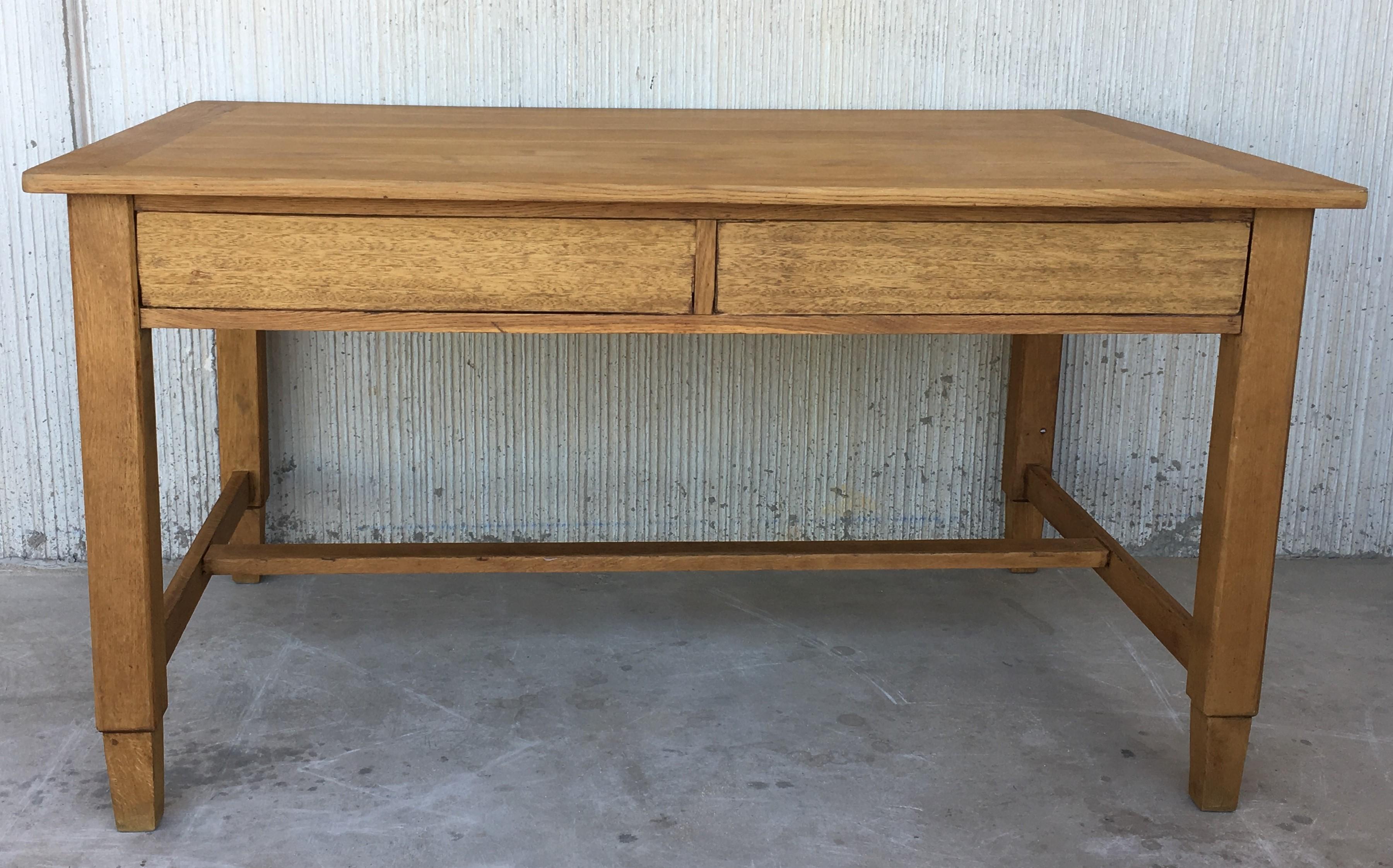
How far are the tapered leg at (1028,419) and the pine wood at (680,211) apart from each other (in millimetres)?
900

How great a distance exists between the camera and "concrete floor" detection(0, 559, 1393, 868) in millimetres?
1814

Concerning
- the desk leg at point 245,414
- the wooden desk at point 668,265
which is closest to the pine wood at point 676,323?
the wooden desk at point 668,265

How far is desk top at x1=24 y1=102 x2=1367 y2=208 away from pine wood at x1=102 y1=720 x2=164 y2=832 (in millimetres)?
751

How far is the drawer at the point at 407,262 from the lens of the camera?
1.68 metres

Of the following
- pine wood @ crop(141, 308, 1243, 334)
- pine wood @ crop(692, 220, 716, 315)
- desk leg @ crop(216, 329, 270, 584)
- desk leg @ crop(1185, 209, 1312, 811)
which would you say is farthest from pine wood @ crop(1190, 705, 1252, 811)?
desk leg @ crop(216, 329, 270, 584)

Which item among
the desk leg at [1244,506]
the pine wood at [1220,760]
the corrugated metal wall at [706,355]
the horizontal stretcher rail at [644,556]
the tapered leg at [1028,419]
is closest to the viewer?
the desk leg at [1244,506]

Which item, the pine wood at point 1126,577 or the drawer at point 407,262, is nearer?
the drawer at point 407,262

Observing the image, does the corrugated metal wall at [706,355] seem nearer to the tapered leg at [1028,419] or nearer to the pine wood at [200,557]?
the tapered leg at [1028,419]

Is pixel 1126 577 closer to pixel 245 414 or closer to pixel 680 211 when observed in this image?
pixel 680 211

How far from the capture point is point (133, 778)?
1.80m

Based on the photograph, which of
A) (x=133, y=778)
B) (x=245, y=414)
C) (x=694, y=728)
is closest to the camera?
(x=133, y=778)

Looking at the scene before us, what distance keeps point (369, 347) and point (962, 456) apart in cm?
128

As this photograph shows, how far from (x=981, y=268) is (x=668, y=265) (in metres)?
0.42

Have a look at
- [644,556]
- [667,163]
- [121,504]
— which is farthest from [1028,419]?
[121,504]
